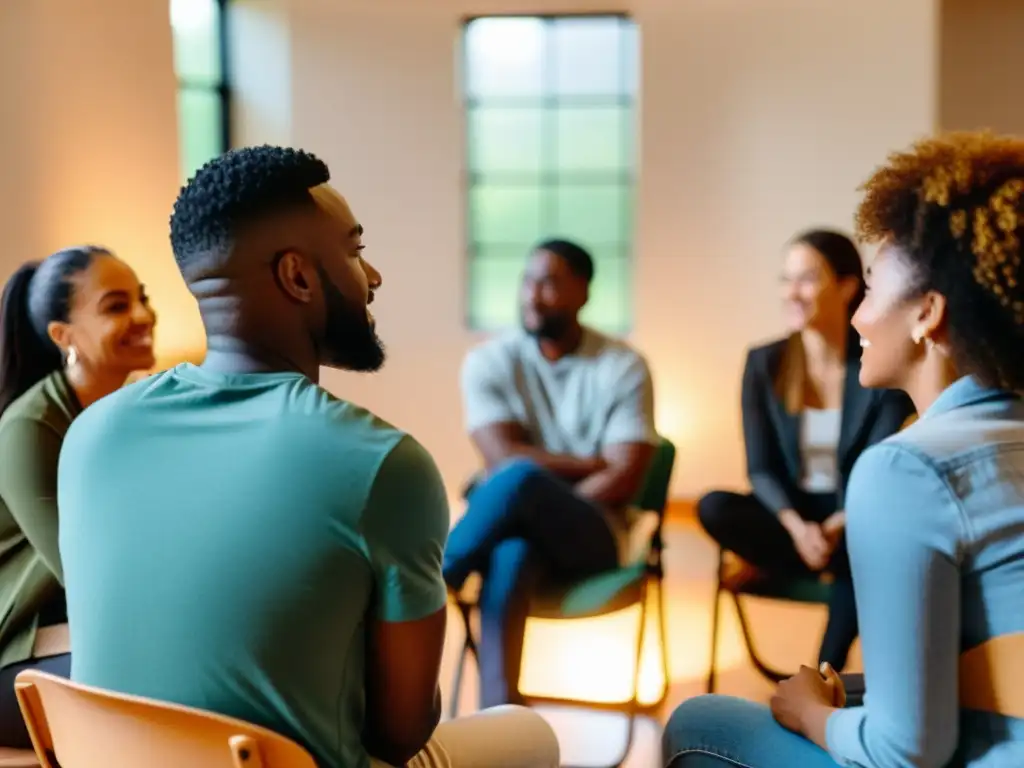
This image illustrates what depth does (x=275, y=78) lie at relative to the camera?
616cm

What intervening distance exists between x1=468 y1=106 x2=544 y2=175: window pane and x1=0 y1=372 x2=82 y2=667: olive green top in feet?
15.2

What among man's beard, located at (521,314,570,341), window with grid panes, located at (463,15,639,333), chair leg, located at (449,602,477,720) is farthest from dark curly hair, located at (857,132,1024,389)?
window with grid panes, located at (463,15,639,333)

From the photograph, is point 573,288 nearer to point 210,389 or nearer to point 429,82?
point 210,389

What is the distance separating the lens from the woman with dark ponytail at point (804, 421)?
9.98 feet

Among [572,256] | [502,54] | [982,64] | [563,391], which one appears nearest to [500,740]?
[563,391]

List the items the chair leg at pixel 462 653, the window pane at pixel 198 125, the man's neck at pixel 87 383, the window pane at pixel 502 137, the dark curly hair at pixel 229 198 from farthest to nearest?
the window pane at pixel 502 137
the window pane at pixel 198 125
the chair leg at pixel 462 653
the man's neck at pixel 87 383
the dark curly hair at pixel 229 198

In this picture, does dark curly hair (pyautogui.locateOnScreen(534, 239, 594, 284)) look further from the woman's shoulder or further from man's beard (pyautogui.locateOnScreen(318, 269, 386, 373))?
man's beard (pyautogui.locateOnScreen(318, 269, 386, 373))

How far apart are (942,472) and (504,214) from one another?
5.44 meters

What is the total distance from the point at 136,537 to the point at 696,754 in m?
0.79

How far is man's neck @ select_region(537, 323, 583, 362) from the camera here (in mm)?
3406

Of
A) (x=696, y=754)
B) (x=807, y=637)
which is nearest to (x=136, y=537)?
(x=696, y=754)

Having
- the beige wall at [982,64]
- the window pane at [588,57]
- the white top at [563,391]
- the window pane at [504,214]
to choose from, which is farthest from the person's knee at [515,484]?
the beige wall at [982,64]

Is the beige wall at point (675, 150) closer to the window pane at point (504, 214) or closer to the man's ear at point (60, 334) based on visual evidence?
the window pane at point (504, 214)

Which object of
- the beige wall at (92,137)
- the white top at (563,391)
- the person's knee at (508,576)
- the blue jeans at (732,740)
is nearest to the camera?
the blue jeans at (732,740)
